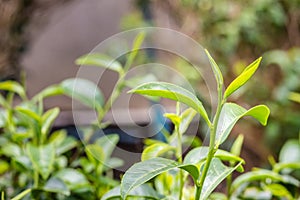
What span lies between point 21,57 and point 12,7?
26 centimetres

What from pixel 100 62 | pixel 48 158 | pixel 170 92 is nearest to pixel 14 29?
pixel 100 62

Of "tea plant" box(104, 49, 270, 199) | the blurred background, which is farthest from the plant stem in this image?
the blurred background

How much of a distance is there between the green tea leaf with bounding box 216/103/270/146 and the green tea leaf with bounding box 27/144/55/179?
0.16 metres

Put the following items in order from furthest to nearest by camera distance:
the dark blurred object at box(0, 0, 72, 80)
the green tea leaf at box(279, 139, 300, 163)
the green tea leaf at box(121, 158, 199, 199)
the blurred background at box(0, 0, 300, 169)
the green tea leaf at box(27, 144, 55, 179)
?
1. the dark blurred object at box(0, 0, 72, 80)
2. the blurred background at box(0, 0, 300, 169)
3. the green tea leaf at box(279, 139, 300, 163)
4. the green tea leaf at box(27, 144, 55, 179)
5. the green tea leaf at box(121, 158, 199, 199)

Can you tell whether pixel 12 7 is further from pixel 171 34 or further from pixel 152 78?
pixel 152 78

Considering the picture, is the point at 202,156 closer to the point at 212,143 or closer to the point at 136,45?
the point at 212,143

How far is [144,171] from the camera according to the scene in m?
0.27

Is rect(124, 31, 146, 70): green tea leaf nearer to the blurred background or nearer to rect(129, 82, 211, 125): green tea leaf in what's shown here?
rect(129, 82, 211, 125): green tea leaf

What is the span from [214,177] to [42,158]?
0.16m

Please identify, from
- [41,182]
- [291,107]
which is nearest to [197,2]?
[291,107]

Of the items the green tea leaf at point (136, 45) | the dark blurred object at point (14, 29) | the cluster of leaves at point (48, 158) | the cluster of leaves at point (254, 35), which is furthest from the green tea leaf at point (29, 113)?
the dark blurred object at point (14, 29)

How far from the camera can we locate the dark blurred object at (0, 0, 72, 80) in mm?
1661

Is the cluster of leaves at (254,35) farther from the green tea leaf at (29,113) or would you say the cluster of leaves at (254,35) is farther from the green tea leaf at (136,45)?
Answer: the green tea leaf at (29,113)

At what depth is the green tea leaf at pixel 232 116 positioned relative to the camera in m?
0.28
